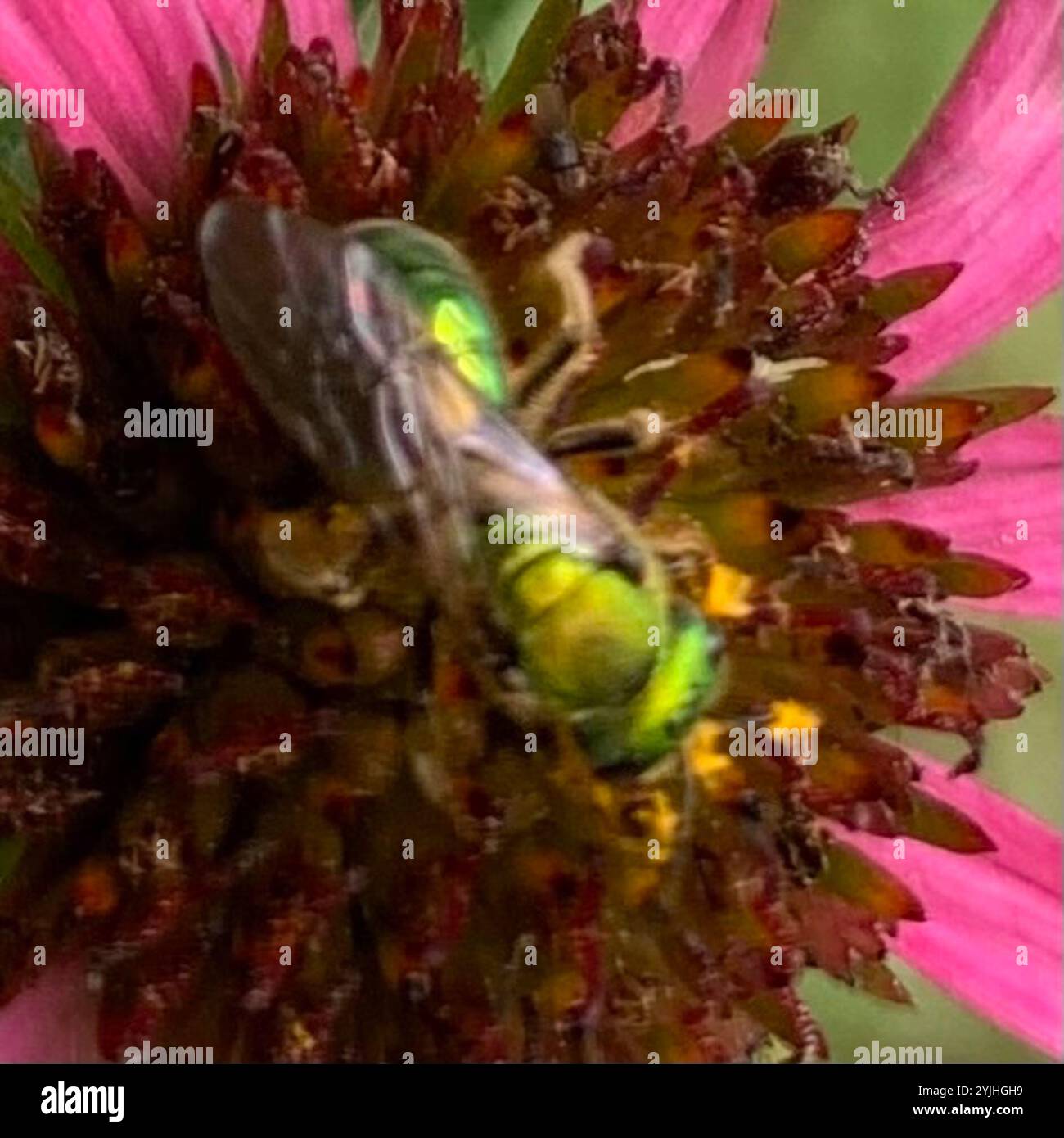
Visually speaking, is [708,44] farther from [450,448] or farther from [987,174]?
[450,448]

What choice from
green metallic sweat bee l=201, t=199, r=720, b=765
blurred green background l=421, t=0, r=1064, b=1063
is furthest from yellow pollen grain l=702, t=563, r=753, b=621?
blurred green background l=421, t=0, r=1064, b=1063

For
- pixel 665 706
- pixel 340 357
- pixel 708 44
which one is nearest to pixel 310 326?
pixel 340 357

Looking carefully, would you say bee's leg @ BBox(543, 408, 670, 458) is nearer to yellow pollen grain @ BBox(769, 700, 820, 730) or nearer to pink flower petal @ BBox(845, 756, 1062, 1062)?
yellow pollen grain @ BBox(769, 700, 820, 730)

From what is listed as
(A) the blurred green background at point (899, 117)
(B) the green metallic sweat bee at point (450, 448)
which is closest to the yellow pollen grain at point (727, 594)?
(B) the green metallic sweat bee at point (450, 448)

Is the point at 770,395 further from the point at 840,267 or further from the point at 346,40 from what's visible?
the point at 346,40
